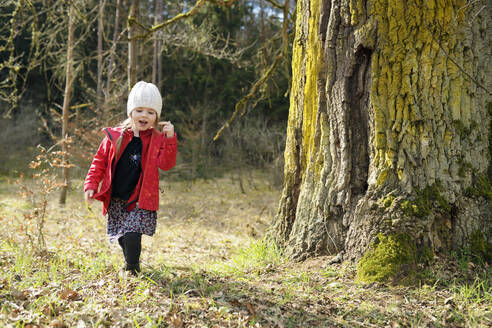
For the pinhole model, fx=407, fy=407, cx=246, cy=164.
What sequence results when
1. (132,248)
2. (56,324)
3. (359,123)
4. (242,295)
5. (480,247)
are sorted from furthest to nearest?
(359,123) → (132,248) → (480,247) → (242,295) → (56,324)

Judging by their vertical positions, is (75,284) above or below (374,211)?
below

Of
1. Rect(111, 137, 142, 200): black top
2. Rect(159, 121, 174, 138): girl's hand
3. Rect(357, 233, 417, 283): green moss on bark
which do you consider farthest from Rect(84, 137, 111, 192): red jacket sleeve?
Rect(357, 233, 417, 283): green moss on bark

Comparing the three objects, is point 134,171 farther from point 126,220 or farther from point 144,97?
point 144,97

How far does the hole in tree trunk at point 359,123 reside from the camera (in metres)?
3.19

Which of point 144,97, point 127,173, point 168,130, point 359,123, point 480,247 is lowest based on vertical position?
point 480,247

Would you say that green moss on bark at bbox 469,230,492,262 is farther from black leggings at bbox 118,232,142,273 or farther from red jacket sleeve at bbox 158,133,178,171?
black leggings at bbox 118,232,142,273

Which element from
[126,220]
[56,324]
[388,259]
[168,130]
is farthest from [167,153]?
[388,259]

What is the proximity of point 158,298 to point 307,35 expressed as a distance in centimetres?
245

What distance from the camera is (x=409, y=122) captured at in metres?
3.02

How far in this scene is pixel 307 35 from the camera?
355 cm

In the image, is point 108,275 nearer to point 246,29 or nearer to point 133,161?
point 133,161

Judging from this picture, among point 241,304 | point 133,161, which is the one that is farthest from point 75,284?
point 241,304

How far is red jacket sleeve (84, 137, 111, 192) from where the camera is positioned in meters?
3.03

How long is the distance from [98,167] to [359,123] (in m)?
2.06
